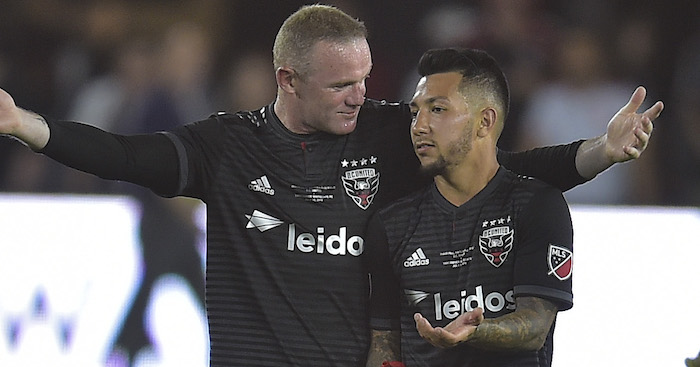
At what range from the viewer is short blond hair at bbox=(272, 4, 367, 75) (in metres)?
3.43

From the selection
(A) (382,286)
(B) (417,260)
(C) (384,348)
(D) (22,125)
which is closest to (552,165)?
(B) (417,260)

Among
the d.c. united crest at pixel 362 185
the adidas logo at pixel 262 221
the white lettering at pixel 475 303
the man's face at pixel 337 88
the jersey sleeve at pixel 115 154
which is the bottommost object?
the white lettering at pixel 475 303

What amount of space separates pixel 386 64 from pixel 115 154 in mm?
3931

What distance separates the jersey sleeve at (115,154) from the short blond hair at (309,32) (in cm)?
47

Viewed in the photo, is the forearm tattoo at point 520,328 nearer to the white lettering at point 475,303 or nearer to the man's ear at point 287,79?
the white lettering at point 475,303

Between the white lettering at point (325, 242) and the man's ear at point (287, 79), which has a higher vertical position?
the man's ear at point (287, 79)

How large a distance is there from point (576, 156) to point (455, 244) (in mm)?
442

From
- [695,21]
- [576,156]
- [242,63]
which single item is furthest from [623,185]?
[576,156]

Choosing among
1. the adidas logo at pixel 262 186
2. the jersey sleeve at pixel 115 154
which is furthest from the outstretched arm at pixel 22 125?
the adidas logo at pixel 262 186

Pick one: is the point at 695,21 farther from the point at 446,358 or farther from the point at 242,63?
the point at 446,358

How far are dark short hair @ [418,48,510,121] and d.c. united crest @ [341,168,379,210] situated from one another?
1.12 feet

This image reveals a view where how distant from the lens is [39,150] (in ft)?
9.81

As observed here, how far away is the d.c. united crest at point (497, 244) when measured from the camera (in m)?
3.03

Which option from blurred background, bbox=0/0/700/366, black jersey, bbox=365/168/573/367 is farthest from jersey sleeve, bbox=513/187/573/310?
blurred background, bbox=0/0/700/366
